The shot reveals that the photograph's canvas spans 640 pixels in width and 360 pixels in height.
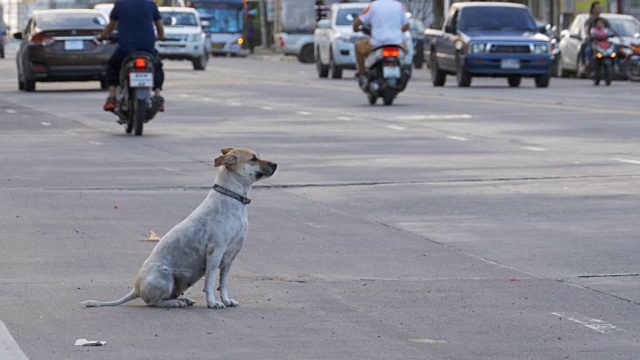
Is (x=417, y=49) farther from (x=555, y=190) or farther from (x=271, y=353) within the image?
(x=271, y=353)

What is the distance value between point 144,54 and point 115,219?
874 cm

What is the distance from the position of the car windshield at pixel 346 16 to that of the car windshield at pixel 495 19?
523cm

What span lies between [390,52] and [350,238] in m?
17.1

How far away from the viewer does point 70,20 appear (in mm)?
33938

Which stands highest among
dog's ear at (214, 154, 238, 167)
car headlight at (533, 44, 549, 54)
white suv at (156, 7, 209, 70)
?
dog's ear at (214, 154, 238, 167)

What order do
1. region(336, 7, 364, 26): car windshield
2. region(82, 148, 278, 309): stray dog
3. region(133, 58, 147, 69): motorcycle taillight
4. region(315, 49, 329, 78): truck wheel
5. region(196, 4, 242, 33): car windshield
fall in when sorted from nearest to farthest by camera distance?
region(82, 148, 278, 309): stray dog → region(133, 58, 147, 69): motorcycle taillight → region(336, 7, 364, 26): car windshield → region(315, 49, 329, 78): truck wheel → region(196, 4, 242, 33): car windshield

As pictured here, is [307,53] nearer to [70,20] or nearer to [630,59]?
[630,59]

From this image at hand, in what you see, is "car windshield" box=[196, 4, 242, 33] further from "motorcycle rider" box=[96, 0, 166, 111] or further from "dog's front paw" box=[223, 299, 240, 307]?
"dog's front paw" box=[223, 299, 240, 307]

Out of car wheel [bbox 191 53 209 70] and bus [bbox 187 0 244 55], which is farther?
bus [bbox 187 0 244 55]

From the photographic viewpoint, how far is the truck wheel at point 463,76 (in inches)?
1421

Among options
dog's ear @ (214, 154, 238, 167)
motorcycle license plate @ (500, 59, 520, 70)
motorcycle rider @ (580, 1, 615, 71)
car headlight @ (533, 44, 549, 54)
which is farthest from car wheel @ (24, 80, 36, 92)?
dog's ear @ (214, 154, 238, 167)

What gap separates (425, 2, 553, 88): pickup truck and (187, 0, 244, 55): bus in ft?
119

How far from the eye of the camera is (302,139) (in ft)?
65.8

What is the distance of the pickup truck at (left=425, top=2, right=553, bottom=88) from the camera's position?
3572 cm
